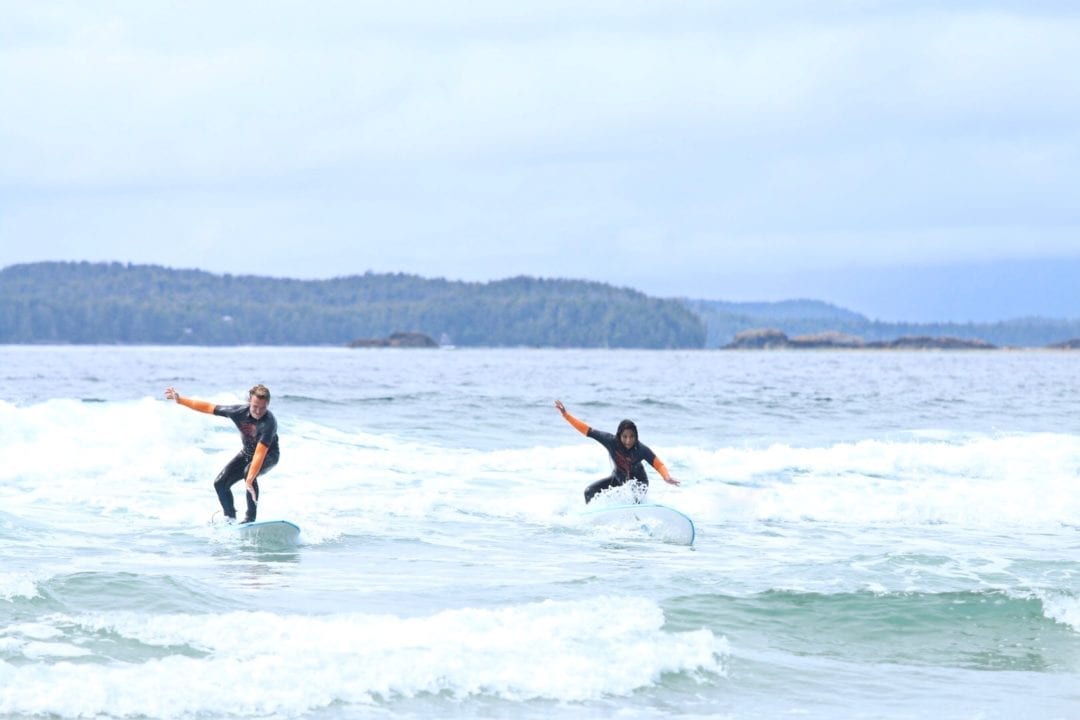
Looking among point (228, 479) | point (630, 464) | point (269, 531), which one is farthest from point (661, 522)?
point (228, 479)

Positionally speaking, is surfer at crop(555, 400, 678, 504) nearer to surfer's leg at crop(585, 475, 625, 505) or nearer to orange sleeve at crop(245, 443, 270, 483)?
surfer's leg at crop(585, 475, 625, 505)

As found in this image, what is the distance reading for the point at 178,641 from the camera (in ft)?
35.7

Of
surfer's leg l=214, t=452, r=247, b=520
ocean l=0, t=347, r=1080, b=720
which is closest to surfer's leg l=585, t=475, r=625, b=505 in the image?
ocean l=0, t=347, r=1080, b=720

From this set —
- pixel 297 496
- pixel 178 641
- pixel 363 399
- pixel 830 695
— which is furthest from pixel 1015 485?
pixel 363 399

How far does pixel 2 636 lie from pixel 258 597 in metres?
2.60

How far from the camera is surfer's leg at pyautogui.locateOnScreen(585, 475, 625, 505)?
18.4 m

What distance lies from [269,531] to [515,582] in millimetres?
3783

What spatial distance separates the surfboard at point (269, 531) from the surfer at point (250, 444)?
335mm

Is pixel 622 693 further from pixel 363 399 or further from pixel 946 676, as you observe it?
pixel 363 399

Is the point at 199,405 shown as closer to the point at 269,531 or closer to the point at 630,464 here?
the point at 269,531

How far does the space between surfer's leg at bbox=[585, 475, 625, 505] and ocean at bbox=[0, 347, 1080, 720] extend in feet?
1.34

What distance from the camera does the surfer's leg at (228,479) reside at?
1686 cm

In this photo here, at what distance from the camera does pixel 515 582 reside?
14102 millimetres

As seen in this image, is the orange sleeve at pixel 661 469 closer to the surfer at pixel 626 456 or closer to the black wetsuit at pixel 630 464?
the surfer at pixel 626 456
